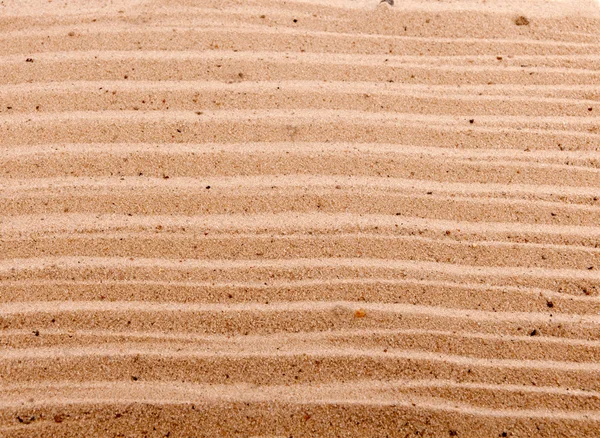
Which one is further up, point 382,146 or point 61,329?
point 382,146

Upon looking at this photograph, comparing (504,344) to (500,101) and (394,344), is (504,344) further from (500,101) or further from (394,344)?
(500,101)

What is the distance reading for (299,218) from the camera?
3469 mm

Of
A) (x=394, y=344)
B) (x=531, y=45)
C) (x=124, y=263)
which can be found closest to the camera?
(x=394, y=344)

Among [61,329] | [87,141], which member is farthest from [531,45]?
[61,329]

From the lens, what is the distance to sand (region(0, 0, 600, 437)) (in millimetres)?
2996

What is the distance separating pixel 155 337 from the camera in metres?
3.12

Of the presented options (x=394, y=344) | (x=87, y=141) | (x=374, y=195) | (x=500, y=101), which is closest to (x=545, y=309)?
(x=394, y=344)

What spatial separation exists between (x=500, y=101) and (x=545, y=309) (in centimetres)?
128

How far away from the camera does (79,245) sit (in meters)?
3.38

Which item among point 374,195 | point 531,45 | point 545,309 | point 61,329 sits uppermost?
point 531,45

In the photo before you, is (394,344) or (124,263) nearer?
(394,344)

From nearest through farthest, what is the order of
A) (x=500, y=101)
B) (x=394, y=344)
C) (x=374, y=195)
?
(x=394, y=344)
(x=374, y=195)
(x=500, y=101)

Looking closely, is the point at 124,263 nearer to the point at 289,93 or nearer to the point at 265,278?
the point at 265,278

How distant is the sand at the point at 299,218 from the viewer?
2996 mm
